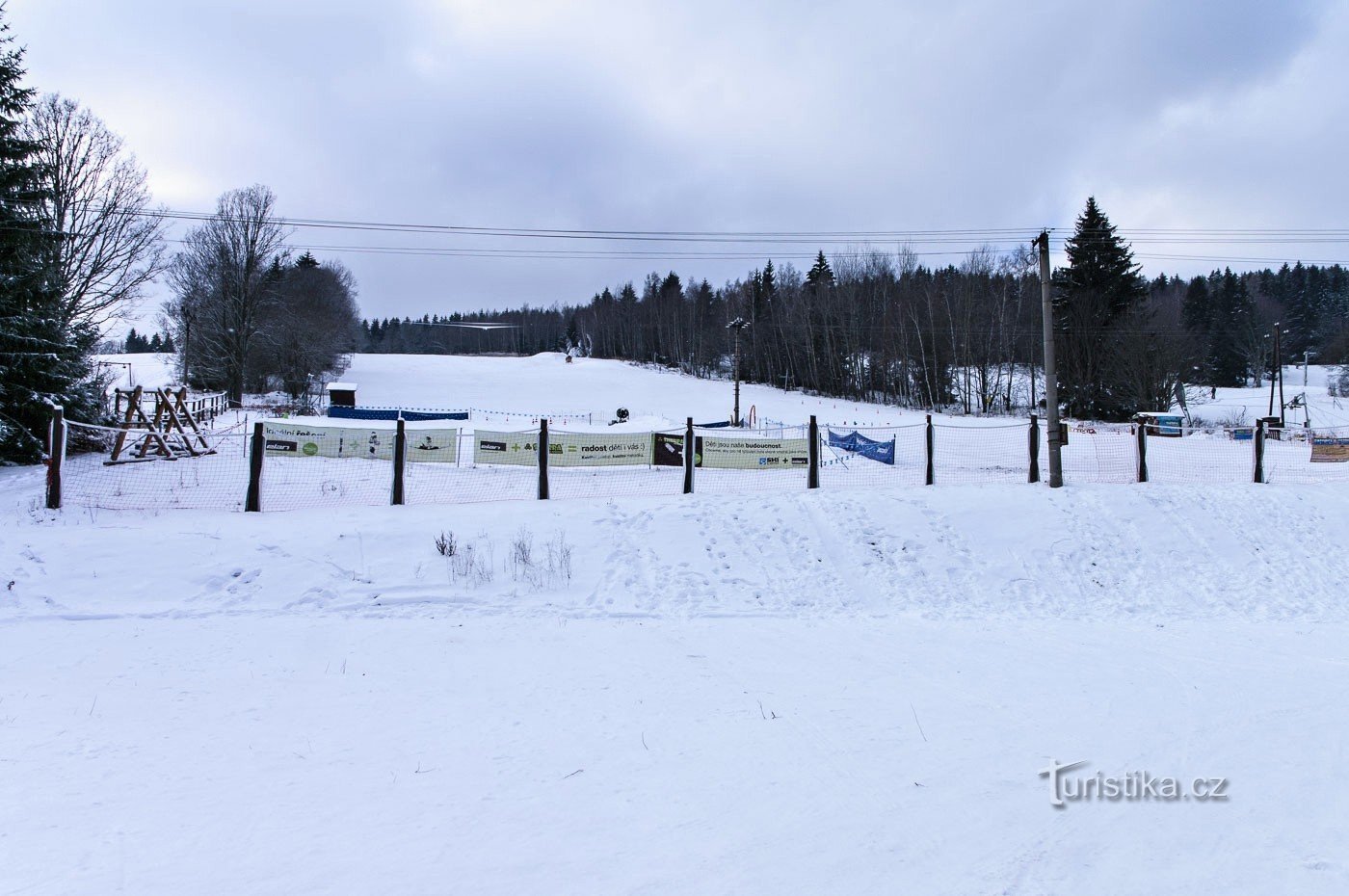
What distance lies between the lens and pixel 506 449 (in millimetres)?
15016

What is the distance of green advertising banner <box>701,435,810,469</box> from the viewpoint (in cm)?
1466

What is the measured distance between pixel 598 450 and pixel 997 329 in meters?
52.9

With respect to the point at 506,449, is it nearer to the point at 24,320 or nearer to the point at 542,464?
the point at 542,464

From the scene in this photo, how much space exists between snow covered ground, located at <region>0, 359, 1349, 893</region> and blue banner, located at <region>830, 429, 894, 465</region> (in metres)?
8.39

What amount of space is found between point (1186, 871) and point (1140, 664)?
4067 millimetres

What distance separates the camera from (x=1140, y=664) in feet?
22.8

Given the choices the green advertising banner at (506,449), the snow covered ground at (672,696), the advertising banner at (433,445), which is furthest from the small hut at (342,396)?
the snow covered ground at (672,696)

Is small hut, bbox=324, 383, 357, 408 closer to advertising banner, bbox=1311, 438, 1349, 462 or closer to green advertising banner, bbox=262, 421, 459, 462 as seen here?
green advertising banner, bbox=262, 421, 459, 462

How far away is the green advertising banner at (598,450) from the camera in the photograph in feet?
48.7

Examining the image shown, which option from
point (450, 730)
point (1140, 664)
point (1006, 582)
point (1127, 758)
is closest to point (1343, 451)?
point (1006, 582)

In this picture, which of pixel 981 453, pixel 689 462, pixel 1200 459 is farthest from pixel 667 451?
pixel 1200 459

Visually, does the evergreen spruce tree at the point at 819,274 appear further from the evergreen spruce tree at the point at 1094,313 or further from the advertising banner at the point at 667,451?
the advertising banner at the point at 667,451

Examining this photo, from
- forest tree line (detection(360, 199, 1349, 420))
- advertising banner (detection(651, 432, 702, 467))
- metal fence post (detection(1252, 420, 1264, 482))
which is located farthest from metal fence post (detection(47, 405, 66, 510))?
forest tree line (detection(360, 199, 1349, 420))

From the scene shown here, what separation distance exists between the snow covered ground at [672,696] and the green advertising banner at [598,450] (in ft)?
10.5
